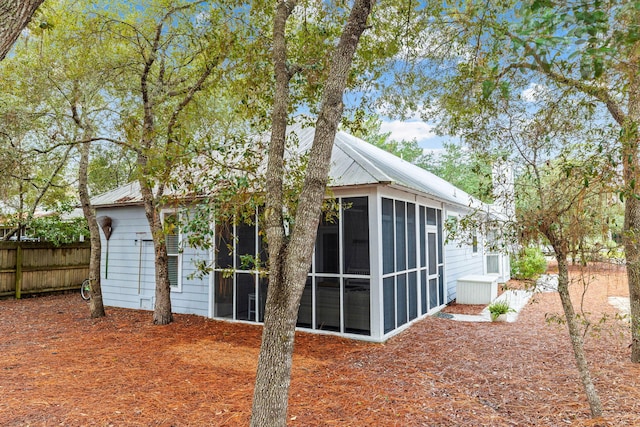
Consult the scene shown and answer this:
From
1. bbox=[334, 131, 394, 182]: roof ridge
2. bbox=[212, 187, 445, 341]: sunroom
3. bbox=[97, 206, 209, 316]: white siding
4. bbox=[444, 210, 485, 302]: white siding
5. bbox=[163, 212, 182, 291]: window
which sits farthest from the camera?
bbox=[444, 210, 485, 302]: white siding

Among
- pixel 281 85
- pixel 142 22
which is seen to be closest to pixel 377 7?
pixel 281 85

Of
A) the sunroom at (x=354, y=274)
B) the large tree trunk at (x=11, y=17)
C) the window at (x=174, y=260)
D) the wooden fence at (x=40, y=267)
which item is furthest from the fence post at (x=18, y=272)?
the large tree trunk at (x=11, y=17)

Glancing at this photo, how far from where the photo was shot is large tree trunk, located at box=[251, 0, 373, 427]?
9.17ft

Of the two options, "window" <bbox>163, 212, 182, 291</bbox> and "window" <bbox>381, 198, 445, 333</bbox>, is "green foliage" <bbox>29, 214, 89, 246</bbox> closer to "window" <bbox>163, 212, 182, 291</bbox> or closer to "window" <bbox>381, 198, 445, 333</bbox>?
"window" <bbox>163, 212, 182, 291</bbox>

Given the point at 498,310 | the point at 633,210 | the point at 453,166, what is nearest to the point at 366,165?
the point at 633,210

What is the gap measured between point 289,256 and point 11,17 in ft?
6.98

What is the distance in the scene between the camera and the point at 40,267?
1190 cm

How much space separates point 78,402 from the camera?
156 inches

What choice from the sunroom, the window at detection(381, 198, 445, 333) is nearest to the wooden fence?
the sunroom

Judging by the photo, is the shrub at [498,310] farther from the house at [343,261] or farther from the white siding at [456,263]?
the white siding at [456,263]

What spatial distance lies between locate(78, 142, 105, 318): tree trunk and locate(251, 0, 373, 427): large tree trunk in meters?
6.55

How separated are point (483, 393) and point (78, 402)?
14.1 ft

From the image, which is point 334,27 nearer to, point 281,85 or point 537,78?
point 281,85

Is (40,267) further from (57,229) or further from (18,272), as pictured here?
(57,229)
